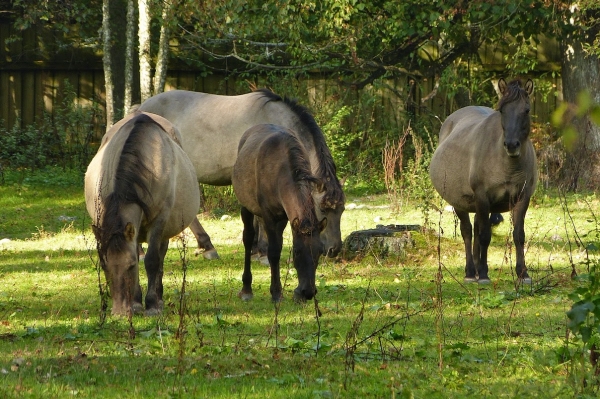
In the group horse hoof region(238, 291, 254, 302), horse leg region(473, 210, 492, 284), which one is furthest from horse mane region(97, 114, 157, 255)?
horse leg region(473, 210, 492, 284)

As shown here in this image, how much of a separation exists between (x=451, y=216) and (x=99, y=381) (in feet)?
37.2

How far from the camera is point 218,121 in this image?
13.4 metres

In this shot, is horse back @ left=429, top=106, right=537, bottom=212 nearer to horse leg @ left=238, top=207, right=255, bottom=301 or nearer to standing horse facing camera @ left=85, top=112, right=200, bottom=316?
horse leg @ left=238, top=207, right=255, bottom=301

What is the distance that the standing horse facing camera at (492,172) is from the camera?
33.8 ft

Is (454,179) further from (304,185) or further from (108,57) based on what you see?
(108,57)

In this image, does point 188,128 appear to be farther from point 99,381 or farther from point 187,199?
point 99,381

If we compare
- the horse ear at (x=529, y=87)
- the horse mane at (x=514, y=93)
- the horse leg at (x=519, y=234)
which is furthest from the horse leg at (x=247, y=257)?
the horse ear at (x=529, y=87)

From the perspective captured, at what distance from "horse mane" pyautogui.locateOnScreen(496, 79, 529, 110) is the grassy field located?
1.84 meters

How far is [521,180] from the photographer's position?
10641 mm

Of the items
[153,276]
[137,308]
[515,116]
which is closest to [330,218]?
[515,116]

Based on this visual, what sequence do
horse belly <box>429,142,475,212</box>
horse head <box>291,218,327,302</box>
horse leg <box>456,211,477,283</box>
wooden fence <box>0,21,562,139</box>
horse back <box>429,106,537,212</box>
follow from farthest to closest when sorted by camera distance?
wooden fence <box>0,21,562,139</box>, horse belly <box>429,142,475,212</box>, horse leg <box>456,211,477,283</box>, horse back <box>429,106,537,212</box>, horse head <box>291,218,327,302</box>

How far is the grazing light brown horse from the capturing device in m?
12.3

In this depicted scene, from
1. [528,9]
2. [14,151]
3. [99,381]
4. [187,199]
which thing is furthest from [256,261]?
[14,151]

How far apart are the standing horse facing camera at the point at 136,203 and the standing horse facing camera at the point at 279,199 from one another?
0.62 metres
